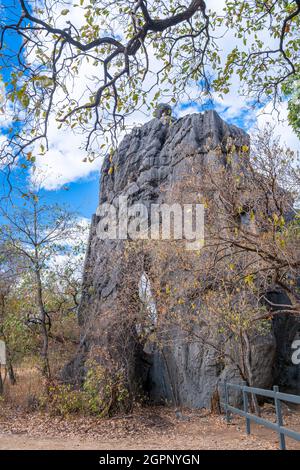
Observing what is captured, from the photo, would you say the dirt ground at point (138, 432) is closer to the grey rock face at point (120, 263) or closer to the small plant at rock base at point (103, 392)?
the small plant at rock base at point (103, 392)

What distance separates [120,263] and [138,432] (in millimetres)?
8061

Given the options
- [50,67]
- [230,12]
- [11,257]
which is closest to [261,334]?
[11,257]

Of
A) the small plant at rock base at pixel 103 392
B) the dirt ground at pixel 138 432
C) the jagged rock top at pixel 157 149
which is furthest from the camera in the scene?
the jagged rock top at pixel 157 149

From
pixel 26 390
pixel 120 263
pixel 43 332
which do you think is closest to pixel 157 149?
pixel 120 263

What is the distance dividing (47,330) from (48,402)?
3.33 metres

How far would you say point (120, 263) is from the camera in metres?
18.5

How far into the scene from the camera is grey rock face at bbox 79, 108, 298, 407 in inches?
620

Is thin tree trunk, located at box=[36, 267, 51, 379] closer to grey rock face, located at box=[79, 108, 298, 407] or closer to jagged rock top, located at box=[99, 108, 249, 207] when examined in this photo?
grey rock face, located at box=[79, 108, 298, 407]

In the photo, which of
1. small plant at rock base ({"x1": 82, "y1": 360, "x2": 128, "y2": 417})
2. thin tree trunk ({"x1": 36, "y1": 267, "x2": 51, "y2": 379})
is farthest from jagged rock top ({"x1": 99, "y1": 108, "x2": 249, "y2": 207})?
small plant at rock base ({"x1": 82, "y1": 360, "x2": 128, "y2": 417})

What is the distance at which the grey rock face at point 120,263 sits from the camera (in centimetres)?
1575

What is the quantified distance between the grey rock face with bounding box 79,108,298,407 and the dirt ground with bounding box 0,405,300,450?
1.67 m

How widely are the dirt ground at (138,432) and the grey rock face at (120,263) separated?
1.67 m

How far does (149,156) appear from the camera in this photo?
911 inches

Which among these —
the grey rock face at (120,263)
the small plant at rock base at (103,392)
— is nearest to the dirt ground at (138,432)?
the small plant at rock base at (103,392)
